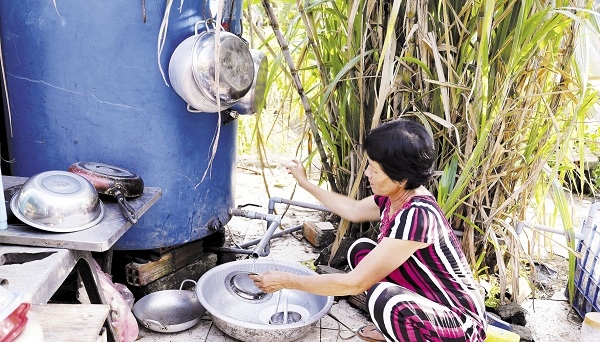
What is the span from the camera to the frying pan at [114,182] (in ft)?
6.39

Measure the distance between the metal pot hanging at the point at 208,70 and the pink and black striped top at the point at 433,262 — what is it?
81cm

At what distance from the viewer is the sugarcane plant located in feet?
6.94

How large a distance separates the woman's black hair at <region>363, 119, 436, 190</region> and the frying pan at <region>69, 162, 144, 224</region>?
89cm

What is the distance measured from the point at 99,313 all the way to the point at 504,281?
1.82 meters

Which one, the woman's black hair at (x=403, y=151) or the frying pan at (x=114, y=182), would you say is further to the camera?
the frying pan at (x=114, y=182)

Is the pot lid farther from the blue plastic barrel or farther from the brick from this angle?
the brick

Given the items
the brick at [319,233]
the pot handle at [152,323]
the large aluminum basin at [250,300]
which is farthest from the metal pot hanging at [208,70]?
the brick at [319,233]

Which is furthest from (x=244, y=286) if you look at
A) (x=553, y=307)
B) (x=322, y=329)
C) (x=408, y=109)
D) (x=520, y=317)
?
(x=553, y=307)

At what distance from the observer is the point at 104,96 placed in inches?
83.9

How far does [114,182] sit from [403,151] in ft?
3.49

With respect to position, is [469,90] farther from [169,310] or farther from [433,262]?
[169,310]

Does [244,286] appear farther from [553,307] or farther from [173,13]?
[553,307]

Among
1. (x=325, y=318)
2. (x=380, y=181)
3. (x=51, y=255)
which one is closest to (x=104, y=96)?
(x=51, y=255)

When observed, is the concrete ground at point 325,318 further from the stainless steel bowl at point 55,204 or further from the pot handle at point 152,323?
the stainless steel bowl at point 55,204
